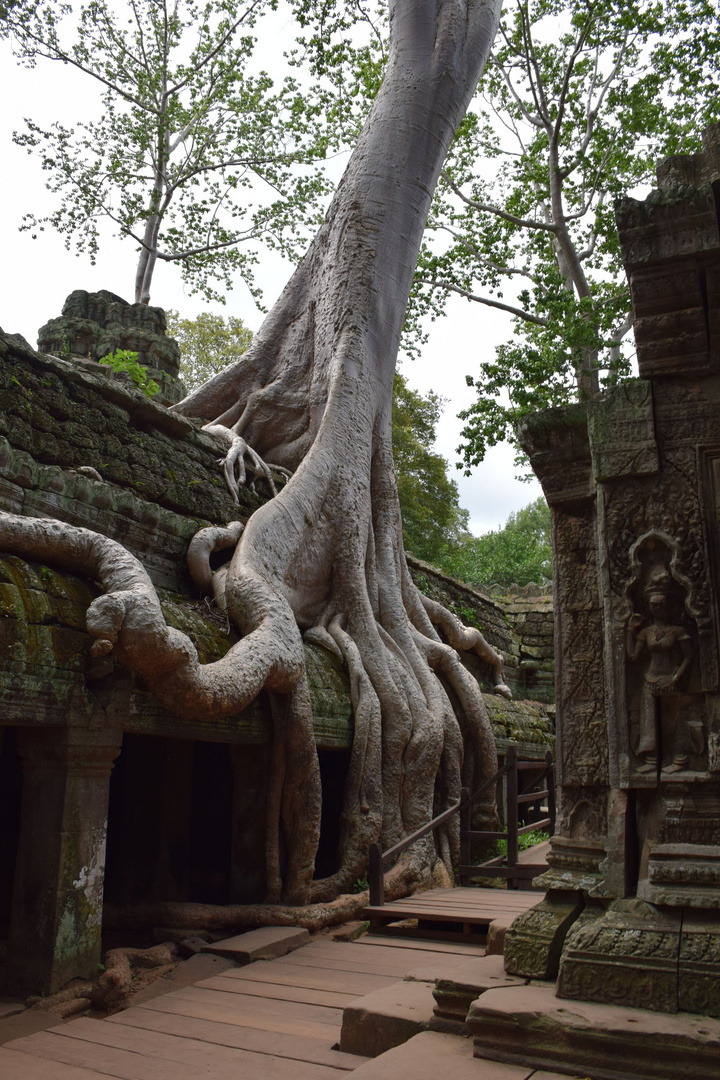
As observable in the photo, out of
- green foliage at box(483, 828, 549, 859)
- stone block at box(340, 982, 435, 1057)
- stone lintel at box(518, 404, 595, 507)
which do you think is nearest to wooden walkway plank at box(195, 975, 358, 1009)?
stone block at box(340, 982, 435, 1057)

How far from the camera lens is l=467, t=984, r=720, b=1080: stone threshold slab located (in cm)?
204

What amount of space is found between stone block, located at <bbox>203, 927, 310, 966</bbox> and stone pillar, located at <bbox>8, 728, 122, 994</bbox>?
715mm

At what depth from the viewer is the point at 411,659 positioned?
6.54 metres

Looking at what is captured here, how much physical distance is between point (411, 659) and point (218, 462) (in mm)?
2138

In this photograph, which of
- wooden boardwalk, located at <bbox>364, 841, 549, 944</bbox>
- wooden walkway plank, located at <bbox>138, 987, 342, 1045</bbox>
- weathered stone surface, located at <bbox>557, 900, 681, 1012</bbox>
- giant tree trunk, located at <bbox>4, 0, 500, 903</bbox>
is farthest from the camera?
giant tree trunk, located at <bbox>4, 0, 500, 903</bbox>

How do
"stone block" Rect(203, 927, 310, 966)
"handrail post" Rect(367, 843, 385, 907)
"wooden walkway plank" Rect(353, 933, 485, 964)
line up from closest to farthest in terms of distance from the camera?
"stone block" Rect(203, 927, 310, 966) < "wooden walkway plank" Rect(353, 933, 485, 964) < "handrail post" Rect(367, 843, 385, 907)

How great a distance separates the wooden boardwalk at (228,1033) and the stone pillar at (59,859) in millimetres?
322

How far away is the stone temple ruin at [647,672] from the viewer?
7.80 ft

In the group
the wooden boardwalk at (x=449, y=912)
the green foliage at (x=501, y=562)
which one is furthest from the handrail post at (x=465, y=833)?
the green foliage at (x=501, y=562)

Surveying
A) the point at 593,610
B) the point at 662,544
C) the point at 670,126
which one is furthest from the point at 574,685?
the point at 670,126

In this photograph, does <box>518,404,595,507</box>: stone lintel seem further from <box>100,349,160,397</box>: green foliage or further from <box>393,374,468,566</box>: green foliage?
<box>393,374,468,566</box>: green foliage

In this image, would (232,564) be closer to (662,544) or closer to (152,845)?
(152,845)

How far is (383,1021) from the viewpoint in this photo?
2.74 meters

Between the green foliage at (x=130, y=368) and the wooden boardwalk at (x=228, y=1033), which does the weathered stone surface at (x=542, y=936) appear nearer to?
the wooden boardwalk at (x=228, y=1033)
